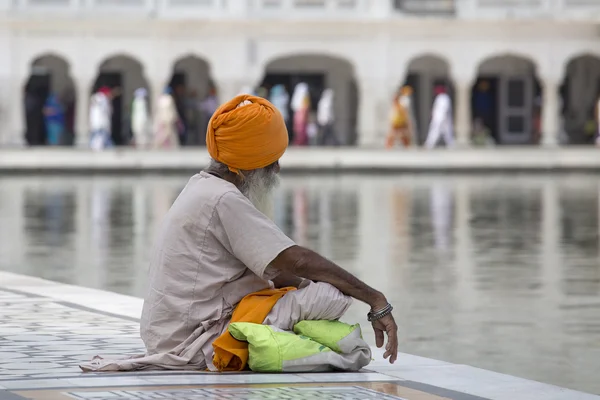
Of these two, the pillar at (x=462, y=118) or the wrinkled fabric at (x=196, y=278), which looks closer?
the wrinkled fabric at (x=196, y=278)

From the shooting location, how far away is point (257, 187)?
7113 mm

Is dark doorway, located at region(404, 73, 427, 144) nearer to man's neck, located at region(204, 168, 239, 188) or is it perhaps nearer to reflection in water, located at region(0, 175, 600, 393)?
reflection in water, located at region(0, 175, 600, 393)

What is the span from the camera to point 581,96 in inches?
1970

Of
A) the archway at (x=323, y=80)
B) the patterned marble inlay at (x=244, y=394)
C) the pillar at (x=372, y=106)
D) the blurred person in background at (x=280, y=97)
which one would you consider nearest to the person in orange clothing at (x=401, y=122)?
the pillar at (x=372, y=106)

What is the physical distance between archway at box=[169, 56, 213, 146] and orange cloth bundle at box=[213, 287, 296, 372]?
131ft

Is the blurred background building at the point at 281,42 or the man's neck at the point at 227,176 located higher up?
the blurred background building at the point at 281,42

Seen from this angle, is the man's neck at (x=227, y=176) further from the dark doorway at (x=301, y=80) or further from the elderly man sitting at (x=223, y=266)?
the dark doorway at (x=301, y=80)

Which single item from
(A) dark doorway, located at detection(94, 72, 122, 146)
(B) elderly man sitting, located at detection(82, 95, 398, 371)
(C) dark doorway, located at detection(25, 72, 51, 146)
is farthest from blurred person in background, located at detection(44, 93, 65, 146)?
(B) elderly man sitting, located at detection(82, 95, 398, 371)

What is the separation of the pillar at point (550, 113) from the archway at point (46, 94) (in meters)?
13.5

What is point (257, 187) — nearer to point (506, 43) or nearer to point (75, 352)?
point (75, 352)

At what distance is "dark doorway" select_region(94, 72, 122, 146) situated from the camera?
48750 mm

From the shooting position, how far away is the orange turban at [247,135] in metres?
6.96

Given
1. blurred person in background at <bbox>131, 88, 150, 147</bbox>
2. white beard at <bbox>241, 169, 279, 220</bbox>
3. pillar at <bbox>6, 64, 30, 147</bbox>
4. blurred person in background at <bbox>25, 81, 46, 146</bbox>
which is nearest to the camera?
white beard at <bbox>241, 169, 279, 220</bbox>

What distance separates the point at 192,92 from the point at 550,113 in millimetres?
10082
